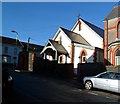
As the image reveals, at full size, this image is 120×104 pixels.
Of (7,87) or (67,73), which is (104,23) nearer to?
(67,73)

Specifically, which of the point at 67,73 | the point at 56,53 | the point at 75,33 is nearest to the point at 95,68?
the point at 67,73

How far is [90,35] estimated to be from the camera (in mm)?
37312

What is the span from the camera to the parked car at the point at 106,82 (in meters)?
15.7

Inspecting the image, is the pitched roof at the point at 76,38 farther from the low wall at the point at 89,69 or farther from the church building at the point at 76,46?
the low wall at the point at 89,69

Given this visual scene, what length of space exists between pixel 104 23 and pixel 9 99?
73.0 ft

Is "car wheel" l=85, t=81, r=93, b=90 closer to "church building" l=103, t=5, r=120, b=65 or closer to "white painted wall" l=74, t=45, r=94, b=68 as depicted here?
"church building" l=103, t=5, r=120, b=65

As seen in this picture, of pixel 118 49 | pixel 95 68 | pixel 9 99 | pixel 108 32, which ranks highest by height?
pixel 108 32

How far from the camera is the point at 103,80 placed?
16562 millimetres

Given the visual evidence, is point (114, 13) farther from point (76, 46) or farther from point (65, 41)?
point (65, 41)

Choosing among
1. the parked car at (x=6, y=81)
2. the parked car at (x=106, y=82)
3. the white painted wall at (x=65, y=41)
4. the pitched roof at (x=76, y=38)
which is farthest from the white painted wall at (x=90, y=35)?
the parked car at (x=6, y=81)

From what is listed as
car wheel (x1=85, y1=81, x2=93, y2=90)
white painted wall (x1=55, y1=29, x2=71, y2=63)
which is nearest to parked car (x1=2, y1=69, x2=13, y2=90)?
car wheel (x1=85, y1=81, x2=93, y2=90)

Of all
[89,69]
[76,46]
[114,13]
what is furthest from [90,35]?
[89,69]

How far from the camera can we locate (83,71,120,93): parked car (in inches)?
618

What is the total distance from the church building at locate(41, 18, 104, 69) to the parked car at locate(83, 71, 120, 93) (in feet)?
45.8
